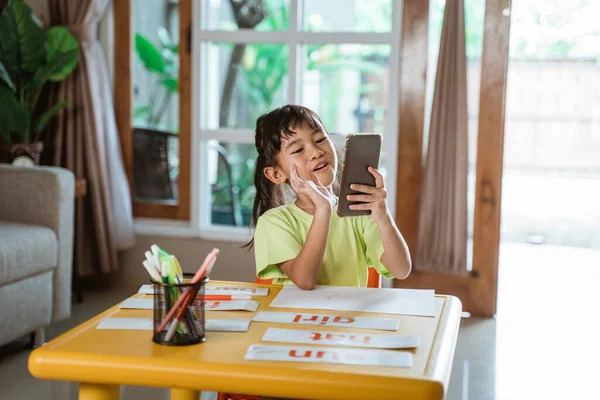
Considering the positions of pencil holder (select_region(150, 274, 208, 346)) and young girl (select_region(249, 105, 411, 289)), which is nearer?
pencil holder (select_region(150, 274, 208, 346))

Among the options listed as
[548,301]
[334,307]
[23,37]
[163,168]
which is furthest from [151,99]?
[334,307]

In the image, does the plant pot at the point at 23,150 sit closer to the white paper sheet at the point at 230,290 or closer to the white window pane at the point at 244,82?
the white window pane at the point at 244,82

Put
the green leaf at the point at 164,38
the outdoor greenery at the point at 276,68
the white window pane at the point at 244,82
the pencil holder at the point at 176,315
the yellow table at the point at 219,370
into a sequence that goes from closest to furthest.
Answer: the yellow table at the point at 219,370, the pencil holder at the point at 176,315, the outdoor greenery at the point at 276,68, the white window pane at the point at 244,82, the green leaf at the point at 164,38

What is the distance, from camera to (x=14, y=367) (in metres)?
2.73

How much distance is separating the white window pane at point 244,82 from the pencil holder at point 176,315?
2.63 m

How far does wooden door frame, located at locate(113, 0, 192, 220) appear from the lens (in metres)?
3.83

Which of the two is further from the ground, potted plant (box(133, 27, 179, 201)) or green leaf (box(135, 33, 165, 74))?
green leaf (box(135, 33, 165, 74))

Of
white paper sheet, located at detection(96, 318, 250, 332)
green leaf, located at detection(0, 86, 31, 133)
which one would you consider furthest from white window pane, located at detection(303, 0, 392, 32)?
white paper sheet, located at detection(96, 318, 250, 332)

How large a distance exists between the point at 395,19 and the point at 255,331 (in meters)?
2.51

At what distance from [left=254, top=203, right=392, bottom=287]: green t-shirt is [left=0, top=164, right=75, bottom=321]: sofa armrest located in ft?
4.71

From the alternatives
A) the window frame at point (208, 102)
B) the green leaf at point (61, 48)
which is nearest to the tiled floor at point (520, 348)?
the window frame at point (208, 102)

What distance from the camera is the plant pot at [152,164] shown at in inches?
157

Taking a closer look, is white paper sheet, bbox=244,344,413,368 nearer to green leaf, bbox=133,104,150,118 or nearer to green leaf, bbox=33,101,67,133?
green leaf, bbox=33,101,67,133

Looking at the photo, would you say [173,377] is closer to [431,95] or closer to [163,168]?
[431,95]
